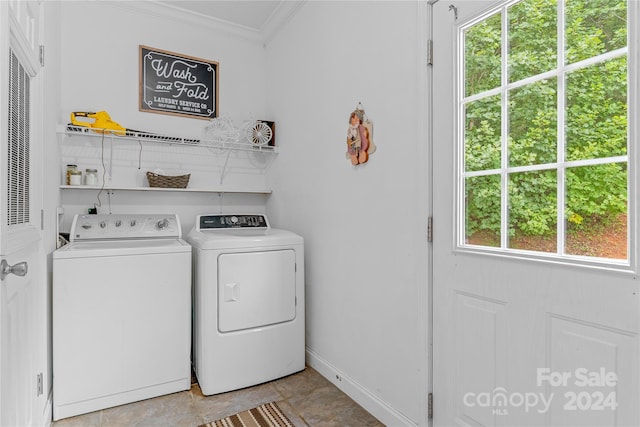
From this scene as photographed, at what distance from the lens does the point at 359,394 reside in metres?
1.96

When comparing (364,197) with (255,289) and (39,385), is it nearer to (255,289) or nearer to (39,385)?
(255,289)

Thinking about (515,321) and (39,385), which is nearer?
(515,321)

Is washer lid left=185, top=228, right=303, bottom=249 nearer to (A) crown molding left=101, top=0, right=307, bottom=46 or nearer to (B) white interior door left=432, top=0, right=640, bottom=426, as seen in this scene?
(B) white interior door left=432, top=0, right=640, bottom=426

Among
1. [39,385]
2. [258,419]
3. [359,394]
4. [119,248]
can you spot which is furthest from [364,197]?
[39,385]

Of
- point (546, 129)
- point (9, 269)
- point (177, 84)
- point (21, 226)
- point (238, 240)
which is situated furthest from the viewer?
point (177, 84)

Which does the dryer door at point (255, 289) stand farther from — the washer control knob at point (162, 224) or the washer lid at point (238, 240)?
the washer control knob at point (162, 224)

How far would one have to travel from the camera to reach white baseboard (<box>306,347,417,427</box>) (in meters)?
1.70

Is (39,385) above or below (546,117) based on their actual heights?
below

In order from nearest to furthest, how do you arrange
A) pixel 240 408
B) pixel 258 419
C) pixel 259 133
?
1. pixel 258 419
2. pixel 240 408
3. pixel 259 133

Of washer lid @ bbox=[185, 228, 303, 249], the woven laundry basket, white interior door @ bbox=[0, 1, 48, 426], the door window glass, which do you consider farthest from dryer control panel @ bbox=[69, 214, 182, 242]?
the door window glass

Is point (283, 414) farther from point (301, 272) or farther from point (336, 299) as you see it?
point (301, 272)

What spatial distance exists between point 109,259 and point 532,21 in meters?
2.26

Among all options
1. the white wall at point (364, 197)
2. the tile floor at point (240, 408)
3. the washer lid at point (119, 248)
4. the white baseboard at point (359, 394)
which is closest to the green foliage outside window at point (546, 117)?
the white wall at point (364, 197)

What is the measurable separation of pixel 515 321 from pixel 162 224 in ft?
7.04
